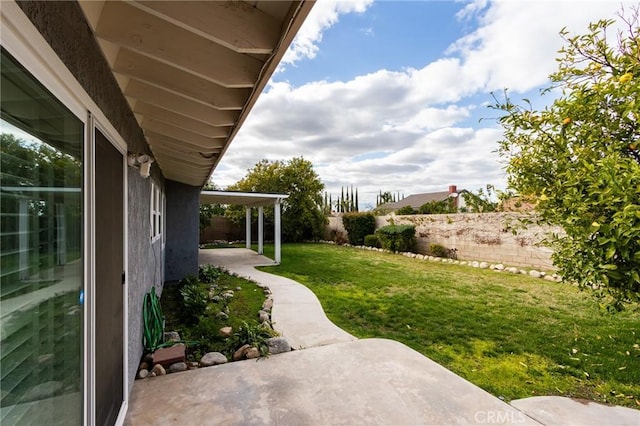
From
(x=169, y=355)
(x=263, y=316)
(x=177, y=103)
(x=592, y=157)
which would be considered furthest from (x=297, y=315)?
(x=592, y=157)

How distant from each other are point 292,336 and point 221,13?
4.33 metres

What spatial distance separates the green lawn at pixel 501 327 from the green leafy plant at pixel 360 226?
7.90 m

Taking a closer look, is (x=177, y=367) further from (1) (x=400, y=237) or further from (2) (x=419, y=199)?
(2) (x=419, y=199)

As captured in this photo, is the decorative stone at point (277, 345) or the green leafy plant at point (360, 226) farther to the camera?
the green leafy plant at point (360, 226)

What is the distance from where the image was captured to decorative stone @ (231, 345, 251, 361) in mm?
3939

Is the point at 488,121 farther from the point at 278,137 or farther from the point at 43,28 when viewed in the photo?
the point at 278,137

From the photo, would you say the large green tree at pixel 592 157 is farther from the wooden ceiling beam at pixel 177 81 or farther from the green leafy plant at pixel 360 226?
the green leafy plant at pixel 360 226

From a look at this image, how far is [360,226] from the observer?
58.6 ft

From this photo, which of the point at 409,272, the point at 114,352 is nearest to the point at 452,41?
the point at 409,272

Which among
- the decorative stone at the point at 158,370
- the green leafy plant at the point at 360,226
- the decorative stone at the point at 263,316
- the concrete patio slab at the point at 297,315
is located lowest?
the concrete patio slab at the point at 297,315

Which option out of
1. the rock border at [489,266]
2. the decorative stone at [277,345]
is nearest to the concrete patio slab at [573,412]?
the decorative stone at [277,345]

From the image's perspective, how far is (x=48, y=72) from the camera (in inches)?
47.5

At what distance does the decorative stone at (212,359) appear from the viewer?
12.3 ft

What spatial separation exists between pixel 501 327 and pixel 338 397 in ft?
12.5
